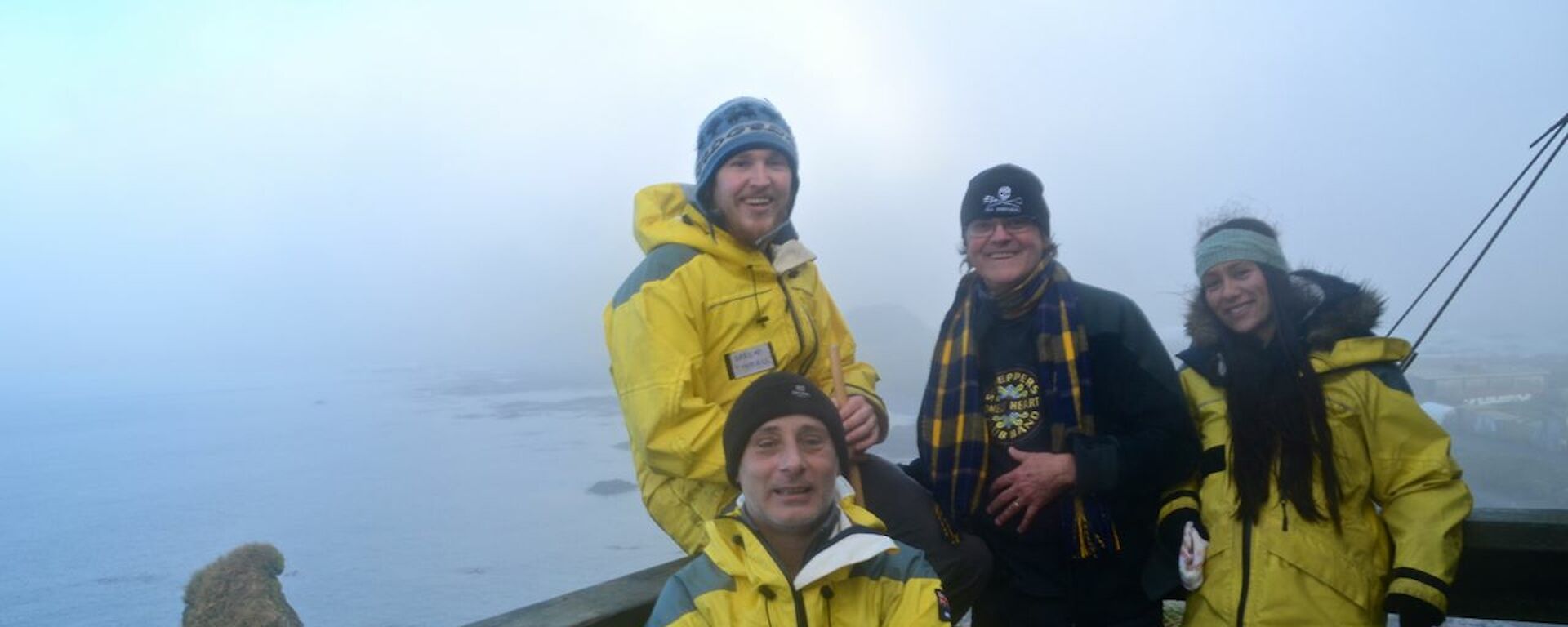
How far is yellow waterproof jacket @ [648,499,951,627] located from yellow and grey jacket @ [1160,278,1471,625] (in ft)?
3.67

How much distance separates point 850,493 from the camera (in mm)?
2264

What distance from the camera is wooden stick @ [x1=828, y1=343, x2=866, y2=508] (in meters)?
2.54

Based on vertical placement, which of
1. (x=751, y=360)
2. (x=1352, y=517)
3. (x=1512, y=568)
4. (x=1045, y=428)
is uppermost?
(x=751, y=360)

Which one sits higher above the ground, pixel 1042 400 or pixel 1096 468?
pixel 1042 400

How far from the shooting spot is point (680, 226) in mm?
2576

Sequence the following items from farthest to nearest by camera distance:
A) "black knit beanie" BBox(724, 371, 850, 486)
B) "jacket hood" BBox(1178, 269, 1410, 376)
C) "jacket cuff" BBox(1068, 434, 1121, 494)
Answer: "jacket hood" BBox(1178, 269, 1410, 376) < "jacket cuff" BBox(1068, 434, 1121, 494) < "black knit beanie" BBox(724, 371, 850, 486)

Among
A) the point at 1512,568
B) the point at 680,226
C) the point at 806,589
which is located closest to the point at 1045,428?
the point at 806,589

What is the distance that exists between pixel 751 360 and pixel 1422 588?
2.05 metres

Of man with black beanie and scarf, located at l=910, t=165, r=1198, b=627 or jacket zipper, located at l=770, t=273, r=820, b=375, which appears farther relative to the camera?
jacket zipper, located at l=770, t=273, r=820, b=375

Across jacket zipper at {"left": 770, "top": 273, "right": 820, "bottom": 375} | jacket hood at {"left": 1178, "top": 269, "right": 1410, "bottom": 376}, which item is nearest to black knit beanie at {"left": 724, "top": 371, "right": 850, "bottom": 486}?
jacket zipper at {"left": 770, "top": 273, "right": 820, "bottom": 375}

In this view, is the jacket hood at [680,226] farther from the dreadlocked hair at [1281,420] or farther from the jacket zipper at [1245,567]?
the jacket zipper at [1245,567]

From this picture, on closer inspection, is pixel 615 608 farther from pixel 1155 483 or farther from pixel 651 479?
pixel 1155 483

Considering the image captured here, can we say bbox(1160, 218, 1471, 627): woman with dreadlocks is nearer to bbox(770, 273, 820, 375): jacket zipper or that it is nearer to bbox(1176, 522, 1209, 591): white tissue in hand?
bbox(1176, 522, 1209, 591): white tissue in hand

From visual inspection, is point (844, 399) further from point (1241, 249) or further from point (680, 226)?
point (1241, 249)
